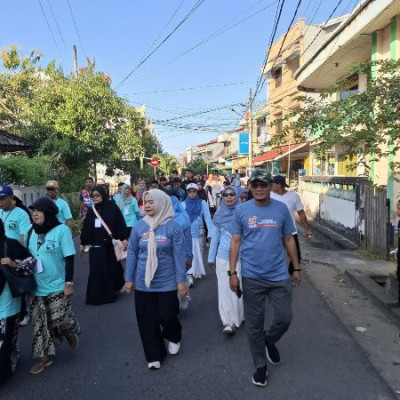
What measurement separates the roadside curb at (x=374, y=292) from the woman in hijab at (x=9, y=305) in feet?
13.7

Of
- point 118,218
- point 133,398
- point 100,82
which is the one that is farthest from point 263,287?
point 100,82

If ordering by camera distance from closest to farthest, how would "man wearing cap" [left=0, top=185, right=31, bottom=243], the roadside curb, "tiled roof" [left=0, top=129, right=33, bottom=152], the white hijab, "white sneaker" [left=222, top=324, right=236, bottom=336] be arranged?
1. the white hijab
2. "white sneaker" [left=222, top=324, right=236, bottom=336]
3. "man wearing cap" [left=0, top=185, right=31, bottom=243]
4. the roadside curb
5. "tiled roof" [left=0, top=129, right=33, bottom=152]

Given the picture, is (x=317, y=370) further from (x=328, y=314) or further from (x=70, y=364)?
(x=70, y=364)

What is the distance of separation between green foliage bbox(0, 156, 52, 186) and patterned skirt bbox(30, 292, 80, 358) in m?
7.53

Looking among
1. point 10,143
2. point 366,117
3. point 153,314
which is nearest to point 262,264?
point 153,314

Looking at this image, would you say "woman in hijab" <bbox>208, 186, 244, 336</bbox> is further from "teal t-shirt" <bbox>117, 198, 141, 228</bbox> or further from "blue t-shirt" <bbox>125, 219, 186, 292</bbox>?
"teal t-shirt" <bbox>117, 198, 141, 228</bbox>

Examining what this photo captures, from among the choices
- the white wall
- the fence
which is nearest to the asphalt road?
the fence

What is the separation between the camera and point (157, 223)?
3855 mm

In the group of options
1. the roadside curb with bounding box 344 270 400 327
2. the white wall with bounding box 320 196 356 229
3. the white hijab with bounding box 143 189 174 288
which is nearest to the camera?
the white hijab with bounding box 143 189 174 288

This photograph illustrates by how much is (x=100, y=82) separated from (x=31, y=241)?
54.8 feet

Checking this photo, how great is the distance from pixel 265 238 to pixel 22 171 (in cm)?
994

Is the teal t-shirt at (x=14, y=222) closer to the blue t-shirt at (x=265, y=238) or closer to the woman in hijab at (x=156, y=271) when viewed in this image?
the woman in hijab at (x=156, y=271)

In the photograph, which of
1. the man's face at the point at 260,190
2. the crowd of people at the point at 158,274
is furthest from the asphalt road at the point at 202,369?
the man's face at the point at 260,190

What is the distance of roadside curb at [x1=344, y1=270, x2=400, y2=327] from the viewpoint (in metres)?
5.07
